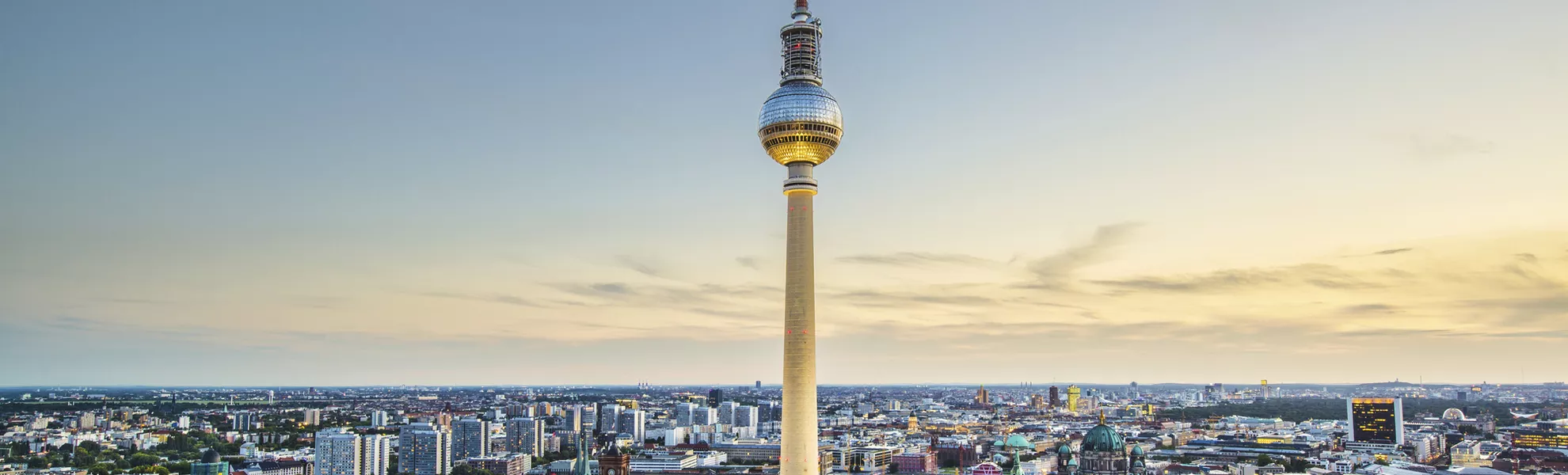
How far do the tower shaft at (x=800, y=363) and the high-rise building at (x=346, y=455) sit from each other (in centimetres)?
11283

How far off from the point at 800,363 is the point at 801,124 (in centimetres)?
2041

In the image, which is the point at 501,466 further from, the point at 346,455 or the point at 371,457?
the point at 346,455

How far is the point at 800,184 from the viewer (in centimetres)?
10244

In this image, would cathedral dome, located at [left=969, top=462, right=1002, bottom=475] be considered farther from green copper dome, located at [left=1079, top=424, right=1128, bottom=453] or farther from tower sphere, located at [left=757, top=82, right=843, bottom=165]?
tower sphere, located at [left=757, top=82, right=843, bottom=165]

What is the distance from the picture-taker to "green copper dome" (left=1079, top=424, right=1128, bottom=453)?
15650 cm

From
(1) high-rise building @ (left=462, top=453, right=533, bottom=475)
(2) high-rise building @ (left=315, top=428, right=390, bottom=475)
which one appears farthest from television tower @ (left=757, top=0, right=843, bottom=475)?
(2) high-rise building @ (left=315, top=428, right=390, bottom=475)

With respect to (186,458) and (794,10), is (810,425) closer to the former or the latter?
(794,10)

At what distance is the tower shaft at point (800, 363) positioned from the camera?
98.1 meters

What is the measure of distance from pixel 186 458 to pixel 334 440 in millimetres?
24268

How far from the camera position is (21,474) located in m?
154

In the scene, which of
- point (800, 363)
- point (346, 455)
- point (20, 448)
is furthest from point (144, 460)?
point (800, 363)

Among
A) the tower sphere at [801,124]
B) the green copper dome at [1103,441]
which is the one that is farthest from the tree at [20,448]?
the green copper dome at [1103,441]

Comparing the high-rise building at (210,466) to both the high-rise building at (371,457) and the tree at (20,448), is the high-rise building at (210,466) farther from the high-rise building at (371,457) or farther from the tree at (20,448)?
the tree at (20,448)

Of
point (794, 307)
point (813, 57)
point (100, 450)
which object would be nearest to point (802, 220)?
point (794, 307)
